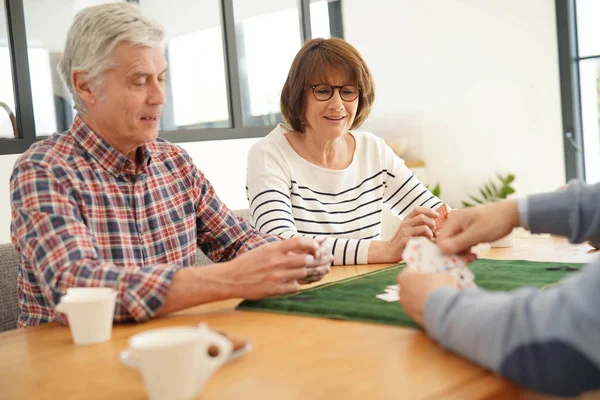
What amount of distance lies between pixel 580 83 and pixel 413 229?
3.22 meters

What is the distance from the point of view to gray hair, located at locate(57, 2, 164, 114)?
58.4 inches

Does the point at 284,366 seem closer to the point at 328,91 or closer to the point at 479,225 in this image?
the point at 479,225

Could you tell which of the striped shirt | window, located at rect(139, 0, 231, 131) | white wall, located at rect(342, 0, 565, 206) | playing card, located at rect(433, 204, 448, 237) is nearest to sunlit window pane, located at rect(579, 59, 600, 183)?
white wall, located at rect(342, 0, 565, 206)

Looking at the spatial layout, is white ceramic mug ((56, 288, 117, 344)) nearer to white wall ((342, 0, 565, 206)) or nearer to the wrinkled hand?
the wrinkled hand

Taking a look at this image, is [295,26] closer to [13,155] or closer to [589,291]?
[13,155]

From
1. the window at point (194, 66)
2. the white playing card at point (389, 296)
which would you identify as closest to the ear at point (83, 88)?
the white playing card at point (389, 296)

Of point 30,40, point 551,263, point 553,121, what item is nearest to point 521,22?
point 553,121

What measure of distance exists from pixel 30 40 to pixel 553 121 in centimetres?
331

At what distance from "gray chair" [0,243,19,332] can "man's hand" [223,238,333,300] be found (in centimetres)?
78

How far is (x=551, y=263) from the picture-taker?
1589 millimetres

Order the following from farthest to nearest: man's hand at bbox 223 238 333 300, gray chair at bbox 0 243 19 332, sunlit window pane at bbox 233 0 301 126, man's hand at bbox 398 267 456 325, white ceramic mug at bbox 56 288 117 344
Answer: sunlit window pane at bbox 233 0 301 126
gray chair at bbox 0 243 19 332
man's hand at bbox 223 238 333 300
white ceramic mug at bbox 56 288 117 344
man's hand at bbox 398 267 456 325

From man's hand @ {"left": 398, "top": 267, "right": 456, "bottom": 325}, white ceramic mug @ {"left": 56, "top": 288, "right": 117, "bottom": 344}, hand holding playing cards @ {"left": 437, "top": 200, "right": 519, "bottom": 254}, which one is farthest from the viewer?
hand holding playing cards @ {"left": 437, "top": 200, "right": 519, "bottom": 254}

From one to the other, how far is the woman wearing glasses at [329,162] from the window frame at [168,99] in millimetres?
1771

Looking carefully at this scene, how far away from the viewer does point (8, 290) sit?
5.83 ft
